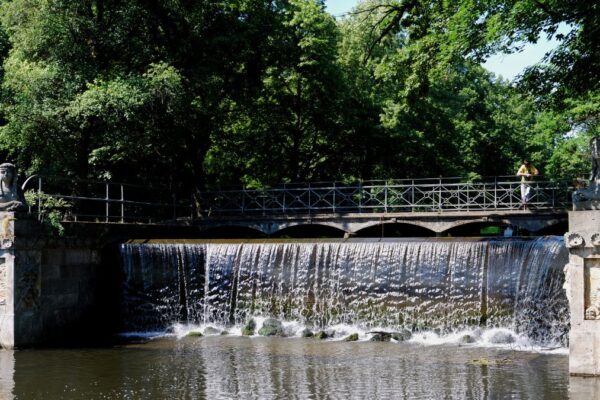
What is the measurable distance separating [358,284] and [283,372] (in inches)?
206

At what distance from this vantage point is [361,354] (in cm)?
1322

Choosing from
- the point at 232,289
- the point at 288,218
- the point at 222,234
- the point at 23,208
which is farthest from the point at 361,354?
the point at 222,234

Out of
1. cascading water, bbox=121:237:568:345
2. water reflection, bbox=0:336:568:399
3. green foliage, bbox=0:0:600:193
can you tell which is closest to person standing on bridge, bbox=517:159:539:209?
green foliage, bbox=0:0:600:193

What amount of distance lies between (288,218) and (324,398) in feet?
48.0

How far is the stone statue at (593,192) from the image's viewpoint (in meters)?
10.8

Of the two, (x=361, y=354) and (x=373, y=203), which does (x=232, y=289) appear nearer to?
(x=361, y=354)

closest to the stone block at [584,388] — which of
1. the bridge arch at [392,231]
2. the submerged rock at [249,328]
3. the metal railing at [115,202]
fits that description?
the submerged rock at [249,328]

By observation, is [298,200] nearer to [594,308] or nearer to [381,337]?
[381,337]

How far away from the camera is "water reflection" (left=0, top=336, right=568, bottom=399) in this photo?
33.0ft

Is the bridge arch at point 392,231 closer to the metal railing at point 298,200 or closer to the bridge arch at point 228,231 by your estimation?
the metal railing at point 298,200

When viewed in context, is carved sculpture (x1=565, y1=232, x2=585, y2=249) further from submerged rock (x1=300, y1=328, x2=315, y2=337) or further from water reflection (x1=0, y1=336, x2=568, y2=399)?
submerged rock (x1=300, y1=328, x2=315, y2=337)

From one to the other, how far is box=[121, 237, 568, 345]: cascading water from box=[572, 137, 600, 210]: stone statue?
382cm

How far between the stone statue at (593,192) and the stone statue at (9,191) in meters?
10.0

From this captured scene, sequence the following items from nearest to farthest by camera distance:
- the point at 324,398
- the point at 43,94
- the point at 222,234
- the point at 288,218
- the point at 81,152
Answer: the point at 324,398 → the point at 43,94 → the point at 81,152 → the point at 288,218 → the point at 222,234
